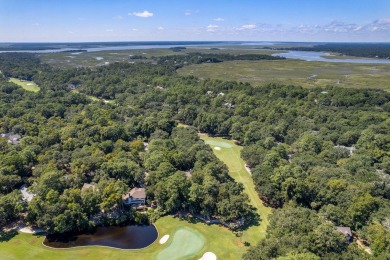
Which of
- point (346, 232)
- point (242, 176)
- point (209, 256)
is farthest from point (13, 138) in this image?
point (346, 232)

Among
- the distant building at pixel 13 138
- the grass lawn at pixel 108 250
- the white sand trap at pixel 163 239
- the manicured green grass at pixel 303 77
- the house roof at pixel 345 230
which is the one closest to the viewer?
the grass lawn at pixel 108 250

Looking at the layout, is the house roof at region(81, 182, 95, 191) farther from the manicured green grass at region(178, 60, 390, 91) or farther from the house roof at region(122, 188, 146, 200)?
the manicured green grass at region(178, 60, 390, 91)

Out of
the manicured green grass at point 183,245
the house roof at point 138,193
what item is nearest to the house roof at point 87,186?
the house roof at point 138,193

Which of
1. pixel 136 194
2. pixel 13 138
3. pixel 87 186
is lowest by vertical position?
pixel 136 194

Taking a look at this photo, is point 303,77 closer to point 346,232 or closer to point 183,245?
point 346,232

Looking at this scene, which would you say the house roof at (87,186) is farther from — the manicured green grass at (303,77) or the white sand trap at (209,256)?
the manicured green grass at (303,77)

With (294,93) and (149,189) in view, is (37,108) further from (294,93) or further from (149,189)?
(294,93)

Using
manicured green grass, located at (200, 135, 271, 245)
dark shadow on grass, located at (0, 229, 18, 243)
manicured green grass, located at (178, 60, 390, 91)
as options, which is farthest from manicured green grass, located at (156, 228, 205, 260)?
manicured green grass, located at (178, 60, 390, 91)
